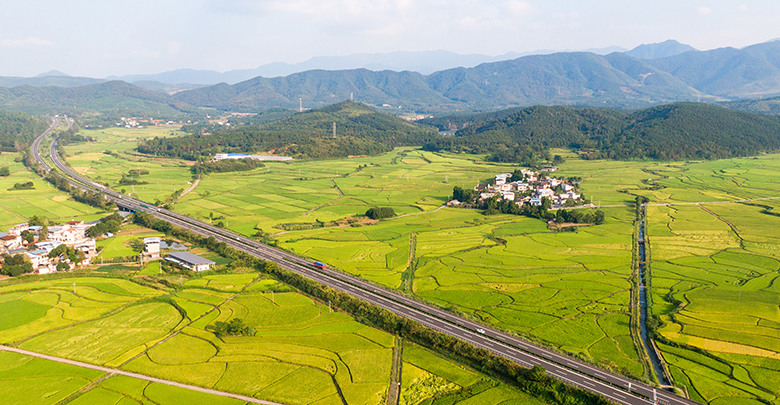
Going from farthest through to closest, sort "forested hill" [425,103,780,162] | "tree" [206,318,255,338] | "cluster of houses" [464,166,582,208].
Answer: "forested hill" [425,103,780,162] → "cluster of houses" [464,166,582,208] → "tree" [206,318,255,338]

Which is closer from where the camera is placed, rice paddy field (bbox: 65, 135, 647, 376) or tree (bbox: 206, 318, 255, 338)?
tree (bbox: 206, 318, 255, 338)

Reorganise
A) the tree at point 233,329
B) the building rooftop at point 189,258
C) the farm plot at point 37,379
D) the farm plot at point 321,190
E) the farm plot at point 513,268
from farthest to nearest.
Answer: the farm plot at point 321,190 → the building rooftop at point 189,258 → the farm plot at point 513,268 → the tree at point 233,329 → the farm plot at point 37,379

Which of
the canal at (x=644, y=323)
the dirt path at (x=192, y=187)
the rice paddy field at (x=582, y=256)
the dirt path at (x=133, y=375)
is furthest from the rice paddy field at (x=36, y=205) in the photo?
the canal at (x=644, y=323)

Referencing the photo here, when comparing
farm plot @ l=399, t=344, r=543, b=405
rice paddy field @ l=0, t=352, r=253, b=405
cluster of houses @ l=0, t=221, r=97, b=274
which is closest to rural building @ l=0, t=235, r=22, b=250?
cluster of houses @ l=0, t=221, r=97, b=274

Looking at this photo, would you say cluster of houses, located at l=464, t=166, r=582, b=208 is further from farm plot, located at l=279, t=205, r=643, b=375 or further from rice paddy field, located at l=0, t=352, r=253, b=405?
rice paddy field, located at l=0, t=352, r=253, b=405

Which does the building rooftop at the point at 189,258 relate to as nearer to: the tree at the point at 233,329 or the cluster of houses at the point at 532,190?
the tree at the point at 233,329

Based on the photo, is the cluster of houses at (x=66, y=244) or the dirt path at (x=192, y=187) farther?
the dirt path at (x=192, y=187)

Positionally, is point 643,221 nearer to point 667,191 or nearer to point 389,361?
point 667,191
